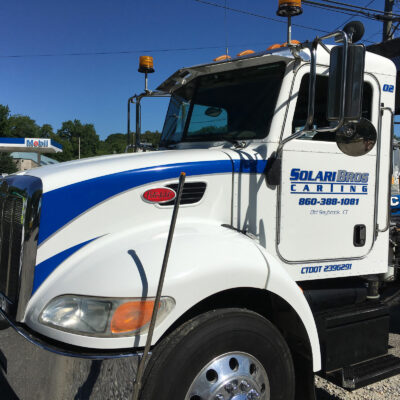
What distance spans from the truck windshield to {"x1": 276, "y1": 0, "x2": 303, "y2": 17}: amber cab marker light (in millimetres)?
477

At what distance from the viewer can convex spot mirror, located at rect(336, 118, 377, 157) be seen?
2861 mm

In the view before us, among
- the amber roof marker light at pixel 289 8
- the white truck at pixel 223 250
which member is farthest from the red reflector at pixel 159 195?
the amber roof marker light at pixel 289 8

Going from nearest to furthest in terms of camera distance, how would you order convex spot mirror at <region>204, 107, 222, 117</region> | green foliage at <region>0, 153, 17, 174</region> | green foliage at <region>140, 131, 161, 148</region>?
convex spot mirror at <region>204, 107, 222, 117</region>, green foliage at <region>140, 131, 161, 148</region>, green foliage at <region>0, 153, 17, 174</region>

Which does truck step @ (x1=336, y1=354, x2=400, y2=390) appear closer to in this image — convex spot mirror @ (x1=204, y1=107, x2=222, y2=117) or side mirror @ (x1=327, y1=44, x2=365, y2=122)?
side mirror @ (x1=327, y1=44, x2=365, y2=122)

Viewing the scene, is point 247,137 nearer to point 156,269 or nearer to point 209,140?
point 209,140

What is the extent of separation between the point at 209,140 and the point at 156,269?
148 centimetres

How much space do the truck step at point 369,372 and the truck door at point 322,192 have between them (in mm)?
763

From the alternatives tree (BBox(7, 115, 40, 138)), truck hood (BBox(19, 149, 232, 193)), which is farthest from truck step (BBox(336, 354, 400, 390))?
tree (BBox(7, 115, 40, 138))

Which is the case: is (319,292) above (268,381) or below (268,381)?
above

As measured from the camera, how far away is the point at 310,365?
8.42 ft

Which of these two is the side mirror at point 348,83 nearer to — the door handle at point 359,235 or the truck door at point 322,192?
the truck door at point 322,192

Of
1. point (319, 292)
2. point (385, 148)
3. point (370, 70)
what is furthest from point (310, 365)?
point (370, 70)

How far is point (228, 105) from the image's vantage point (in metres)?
3.17

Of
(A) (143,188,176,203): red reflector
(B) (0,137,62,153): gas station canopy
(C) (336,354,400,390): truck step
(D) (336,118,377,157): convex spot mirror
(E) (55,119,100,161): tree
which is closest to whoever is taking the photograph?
(A) (143,188,176,203): red reflector
